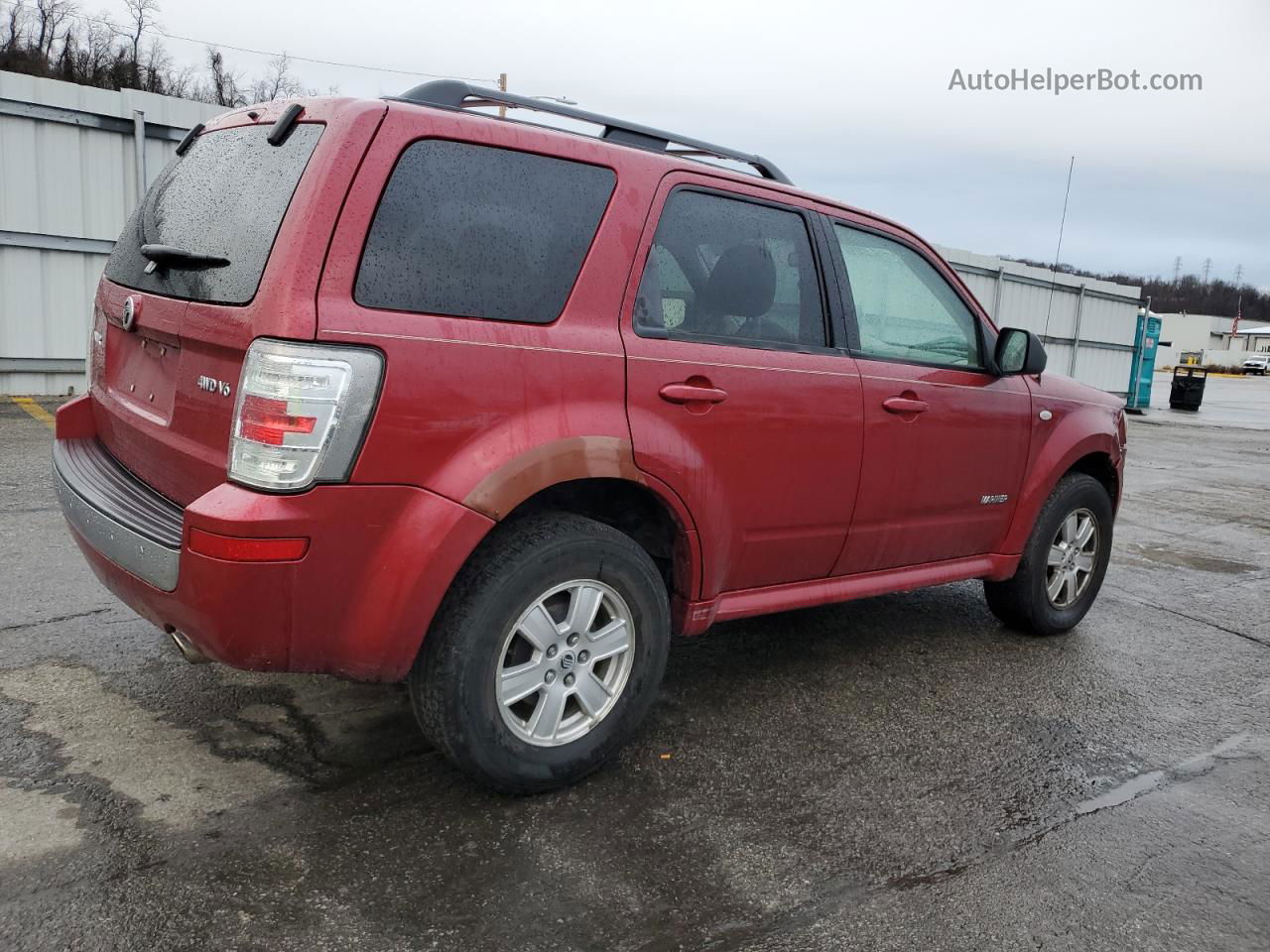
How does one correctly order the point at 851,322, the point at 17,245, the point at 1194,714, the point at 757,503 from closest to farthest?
the point at 757,503 < the point at 851,322 < the point at 1194,714 < the point at 17,245

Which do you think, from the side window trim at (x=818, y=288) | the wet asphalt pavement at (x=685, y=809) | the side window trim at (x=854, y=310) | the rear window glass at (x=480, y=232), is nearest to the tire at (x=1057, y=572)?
Answer: the wet asphalt pavement at (x=685, y=809)

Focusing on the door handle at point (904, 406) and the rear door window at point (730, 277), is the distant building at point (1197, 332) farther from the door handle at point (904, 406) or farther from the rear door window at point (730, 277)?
the rear door window at point (730, 277)

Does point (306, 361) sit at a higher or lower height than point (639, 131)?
lower

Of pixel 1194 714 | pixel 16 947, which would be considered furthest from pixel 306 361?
pixel 1194 714

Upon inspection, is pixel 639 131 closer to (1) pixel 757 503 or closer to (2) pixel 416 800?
(1) pixel 757 503

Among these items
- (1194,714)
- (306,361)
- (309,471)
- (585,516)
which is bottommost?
(1194,714)

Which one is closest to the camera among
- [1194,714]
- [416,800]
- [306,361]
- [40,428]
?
[306,361]

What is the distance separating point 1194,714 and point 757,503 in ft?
6.94

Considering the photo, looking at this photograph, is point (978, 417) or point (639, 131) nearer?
point (639, 131)

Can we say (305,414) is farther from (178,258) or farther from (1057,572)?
(1057,572)

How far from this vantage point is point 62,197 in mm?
10250

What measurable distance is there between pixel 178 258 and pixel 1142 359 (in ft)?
80.4

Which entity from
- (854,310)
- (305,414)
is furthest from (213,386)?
(854,310)

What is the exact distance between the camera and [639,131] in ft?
11.3
